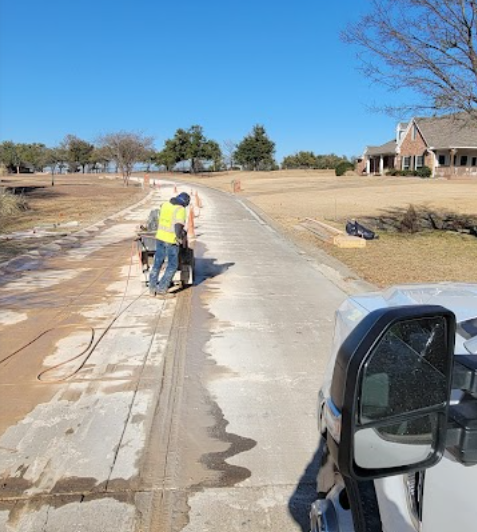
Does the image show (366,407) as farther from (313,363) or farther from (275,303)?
(275,303)

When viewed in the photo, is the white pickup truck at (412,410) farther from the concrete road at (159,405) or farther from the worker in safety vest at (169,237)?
the worker in safety vest at (169,237)

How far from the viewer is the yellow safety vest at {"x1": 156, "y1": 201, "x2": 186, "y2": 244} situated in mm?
8508

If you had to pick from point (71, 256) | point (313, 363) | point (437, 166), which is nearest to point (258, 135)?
point (437, 166)

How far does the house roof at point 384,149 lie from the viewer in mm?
65031

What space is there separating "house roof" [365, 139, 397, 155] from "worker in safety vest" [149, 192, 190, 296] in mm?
59283

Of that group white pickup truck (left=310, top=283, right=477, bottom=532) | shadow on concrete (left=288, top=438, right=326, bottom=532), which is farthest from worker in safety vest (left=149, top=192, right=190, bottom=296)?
white pickup truck (left=310, top=283, right=477, bottom=532)

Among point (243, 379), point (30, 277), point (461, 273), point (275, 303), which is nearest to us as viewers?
point (243, 379)

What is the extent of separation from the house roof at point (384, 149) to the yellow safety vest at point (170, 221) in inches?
2334

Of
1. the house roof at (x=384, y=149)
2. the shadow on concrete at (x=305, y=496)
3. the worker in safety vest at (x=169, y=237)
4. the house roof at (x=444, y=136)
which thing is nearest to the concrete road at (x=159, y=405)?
the shadow on concrete at (x=305, y=496)

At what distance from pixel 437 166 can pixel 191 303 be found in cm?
5333

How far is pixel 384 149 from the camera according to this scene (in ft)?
221

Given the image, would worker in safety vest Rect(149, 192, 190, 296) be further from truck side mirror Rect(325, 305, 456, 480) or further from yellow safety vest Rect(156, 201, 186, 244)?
truck side mirror Rect(325, 305, 456, 480)

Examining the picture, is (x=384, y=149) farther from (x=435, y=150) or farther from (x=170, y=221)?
(x=170, y=221)

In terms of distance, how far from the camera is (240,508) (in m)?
3.27
